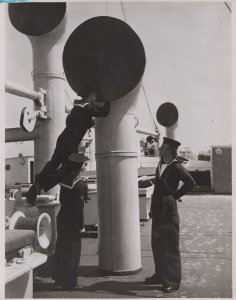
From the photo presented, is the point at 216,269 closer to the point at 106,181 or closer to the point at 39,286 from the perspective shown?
the point at 106,181

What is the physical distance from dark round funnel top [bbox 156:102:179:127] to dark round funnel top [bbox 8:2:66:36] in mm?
5210

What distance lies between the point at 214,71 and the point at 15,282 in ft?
8.35

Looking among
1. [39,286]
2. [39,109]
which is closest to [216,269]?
[39,286]

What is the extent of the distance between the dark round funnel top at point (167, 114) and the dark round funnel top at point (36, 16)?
17.1ft

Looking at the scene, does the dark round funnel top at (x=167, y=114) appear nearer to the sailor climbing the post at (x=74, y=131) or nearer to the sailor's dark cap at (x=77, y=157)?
the sailor climbing the post at (x=74, y=131)

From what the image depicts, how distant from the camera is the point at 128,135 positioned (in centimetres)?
389

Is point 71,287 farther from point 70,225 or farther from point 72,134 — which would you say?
point 72,134

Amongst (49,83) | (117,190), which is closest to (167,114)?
(49,83)

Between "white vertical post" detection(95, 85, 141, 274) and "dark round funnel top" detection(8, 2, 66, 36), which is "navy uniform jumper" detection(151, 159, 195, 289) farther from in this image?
"dark round funnel top" detection(8, 2, 66, 36)

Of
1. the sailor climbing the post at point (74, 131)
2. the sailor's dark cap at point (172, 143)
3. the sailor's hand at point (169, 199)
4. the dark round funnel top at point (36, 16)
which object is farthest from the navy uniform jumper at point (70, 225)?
the dark round funnel top at point (36, 16)

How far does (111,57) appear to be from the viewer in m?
3.71

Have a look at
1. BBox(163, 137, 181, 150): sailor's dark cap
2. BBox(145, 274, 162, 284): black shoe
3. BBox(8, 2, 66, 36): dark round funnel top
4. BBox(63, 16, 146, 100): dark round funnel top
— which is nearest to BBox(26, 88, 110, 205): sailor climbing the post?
BBox(63, 16, 146, 100): dark round funnel top

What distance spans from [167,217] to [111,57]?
5.41 ft

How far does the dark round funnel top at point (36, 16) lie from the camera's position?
13.2 ft
